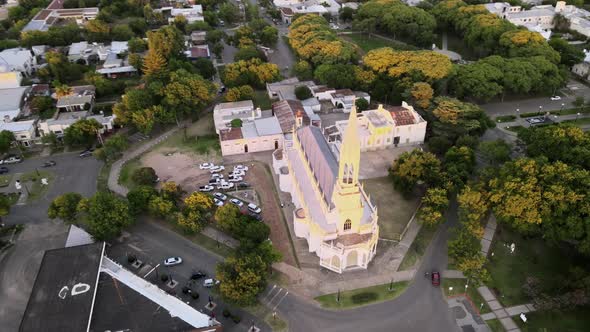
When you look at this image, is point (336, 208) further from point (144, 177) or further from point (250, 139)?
point (144, 177)

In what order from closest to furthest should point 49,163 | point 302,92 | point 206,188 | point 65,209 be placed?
1. point 65,209
2. point 206,188
3. point 49,163
4. point 302,92

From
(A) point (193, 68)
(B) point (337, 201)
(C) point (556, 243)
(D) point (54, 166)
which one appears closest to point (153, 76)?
(A) point (193, 68)

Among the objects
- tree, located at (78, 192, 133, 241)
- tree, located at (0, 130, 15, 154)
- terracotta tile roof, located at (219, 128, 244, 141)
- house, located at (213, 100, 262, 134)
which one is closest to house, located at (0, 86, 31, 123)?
tree, located at (0, 130, 15, 154)

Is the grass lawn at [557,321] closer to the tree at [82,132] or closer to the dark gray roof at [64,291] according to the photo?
the dark gray roof at [64,291]

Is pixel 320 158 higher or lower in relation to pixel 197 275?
higher

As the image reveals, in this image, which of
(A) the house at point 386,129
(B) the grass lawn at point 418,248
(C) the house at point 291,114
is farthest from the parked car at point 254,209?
(B) the grass lawn at point 418,248

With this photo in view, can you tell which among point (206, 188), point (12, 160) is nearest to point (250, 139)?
point (206, 188)
